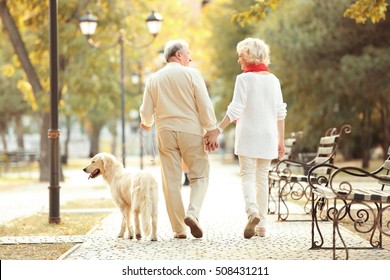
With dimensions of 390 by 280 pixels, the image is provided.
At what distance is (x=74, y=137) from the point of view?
73.2 meters

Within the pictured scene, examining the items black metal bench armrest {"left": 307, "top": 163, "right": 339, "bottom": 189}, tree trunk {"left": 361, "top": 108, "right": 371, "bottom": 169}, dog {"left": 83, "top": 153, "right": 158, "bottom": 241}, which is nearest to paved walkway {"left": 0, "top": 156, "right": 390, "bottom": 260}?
dog {"left": 83, "top": 153, "right": 158, "bottom": 241}

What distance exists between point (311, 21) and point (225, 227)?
19759mm

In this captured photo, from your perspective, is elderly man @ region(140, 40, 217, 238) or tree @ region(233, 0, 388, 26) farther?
tree @ region(233, 0, 388, 26)

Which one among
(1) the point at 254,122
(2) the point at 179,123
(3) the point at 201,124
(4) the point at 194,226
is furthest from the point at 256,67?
(4) the point at 194,226

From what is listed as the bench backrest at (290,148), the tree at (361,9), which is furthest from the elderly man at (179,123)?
the tree at (361,9)

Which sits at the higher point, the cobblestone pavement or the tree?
the tree

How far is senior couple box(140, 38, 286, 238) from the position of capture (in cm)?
943

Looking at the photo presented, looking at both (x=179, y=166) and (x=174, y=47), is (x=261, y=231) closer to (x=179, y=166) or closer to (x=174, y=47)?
(x=179, y=166)

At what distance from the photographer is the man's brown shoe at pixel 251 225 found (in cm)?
924

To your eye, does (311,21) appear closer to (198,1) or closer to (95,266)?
(95,266)

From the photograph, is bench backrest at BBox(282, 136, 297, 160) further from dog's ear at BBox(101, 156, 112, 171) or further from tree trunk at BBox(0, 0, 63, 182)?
tree trunk at BBox(0, 0, 63, 182)

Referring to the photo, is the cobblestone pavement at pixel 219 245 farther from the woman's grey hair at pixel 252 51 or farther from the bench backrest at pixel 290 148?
the bench backrest at pixel 290 148

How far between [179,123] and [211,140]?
16.9 inches

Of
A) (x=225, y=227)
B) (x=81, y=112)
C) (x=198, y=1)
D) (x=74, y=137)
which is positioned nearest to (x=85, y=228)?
(x=225, y=227)
